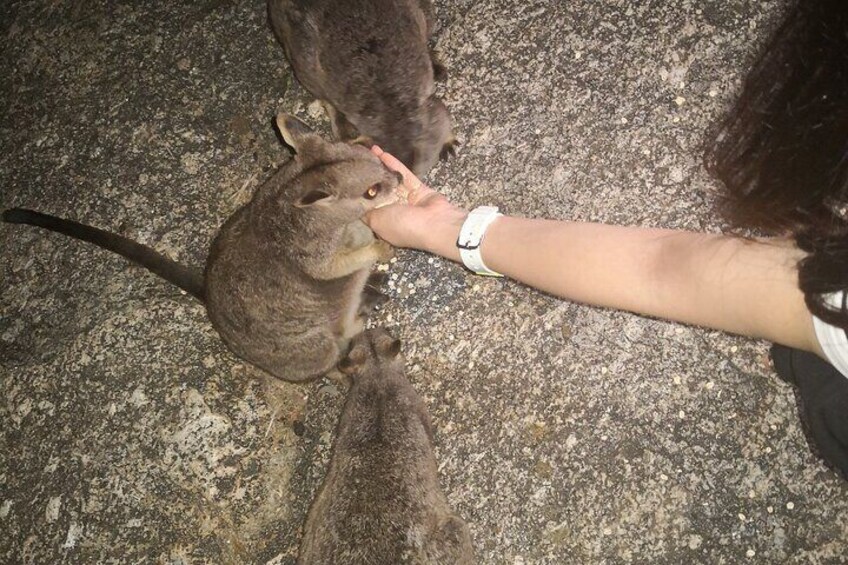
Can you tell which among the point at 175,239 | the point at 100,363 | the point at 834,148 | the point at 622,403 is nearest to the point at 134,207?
the point at 175,239

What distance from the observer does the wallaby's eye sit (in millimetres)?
3367

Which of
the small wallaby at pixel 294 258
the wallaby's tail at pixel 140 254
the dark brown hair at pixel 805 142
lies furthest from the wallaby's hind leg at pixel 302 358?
the dark brown hair at pixel 805 142

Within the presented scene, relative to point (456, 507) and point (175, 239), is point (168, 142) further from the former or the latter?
point (456, 507)

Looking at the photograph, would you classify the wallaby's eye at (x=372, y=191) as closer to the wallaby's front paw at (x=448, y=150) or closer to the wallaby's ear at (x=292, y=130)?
the wallaby's ear at (x=292, y=130)

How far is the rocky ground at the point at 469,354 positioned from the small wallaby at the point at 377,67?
291mm

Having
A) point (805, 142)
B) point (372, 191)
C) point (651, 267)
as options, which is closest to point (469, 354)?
point (372, 191)

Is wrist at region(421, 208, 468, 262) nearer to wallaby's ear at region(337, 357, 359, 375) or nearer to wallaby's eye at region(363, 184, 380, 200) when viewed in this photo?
wallaby's eye at region(363, 184, 380, 200)

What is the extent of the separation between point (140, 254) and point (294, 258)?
93 cm

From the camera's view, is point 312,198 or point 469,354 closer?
point 312,198

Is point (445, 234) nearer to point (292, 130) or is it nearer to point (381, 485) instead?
point (292, 130)

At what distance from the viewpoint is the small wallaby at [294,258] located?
3.25 metres

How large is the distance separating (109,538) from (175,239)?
171cm

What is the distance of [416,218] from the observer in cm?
330

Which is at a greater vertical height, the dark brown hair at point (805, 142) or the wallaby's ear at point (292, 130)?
the dark brown hair at point (805, 142)
